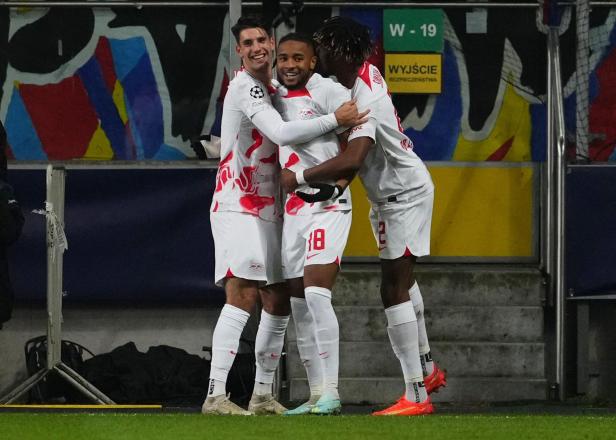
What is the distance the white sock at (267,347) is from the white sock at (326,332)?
35 cm

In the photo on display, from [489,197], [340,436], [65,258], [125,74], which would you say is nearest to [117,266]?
[65,258]

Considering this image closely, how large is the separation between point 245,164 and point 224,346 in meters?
0.97

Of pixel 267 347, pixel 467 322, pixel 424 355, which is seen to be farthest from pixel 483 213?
pixel 267 347

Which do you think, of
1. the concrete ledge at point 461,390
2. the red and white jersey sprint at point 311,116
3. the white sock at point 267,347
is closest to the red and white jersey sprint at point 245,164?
the red and white jersey sprint at point 311,116

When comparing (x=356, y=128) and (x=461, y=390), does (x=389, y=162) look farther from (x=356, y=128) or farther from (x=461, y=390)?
(x=461, y=390)

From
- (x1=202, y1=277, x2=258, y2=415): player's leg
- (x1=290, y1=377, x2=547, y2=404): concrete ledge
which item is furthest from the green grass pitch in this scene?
(x1=290, y1=377, x2=547, y2=404): concrete ledge

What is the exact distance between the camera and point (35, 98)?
1141 centimetres

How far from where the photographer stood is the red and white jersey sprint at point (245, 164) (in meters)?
8.31

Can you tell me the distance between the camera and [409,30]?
1138 centimetres

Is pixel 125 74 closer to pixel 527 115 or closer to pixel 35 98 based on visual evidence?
pixel 35 98

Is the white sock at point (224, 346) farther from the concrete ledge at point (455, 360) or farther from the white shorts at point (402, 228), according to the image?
the concrete ledge at point (455, 360)

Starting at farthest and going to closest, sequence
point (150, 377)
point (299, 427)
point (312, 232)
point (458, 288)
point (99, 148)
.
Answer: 1. point (99, 148)
2. point (458, 288)
3. point (150, 377)
4. point (312, 232)
5. point (299, 427)

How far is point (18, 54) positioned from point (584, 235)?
4.22m

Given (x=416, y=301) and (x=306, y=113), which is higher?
(x=306, y=113)
